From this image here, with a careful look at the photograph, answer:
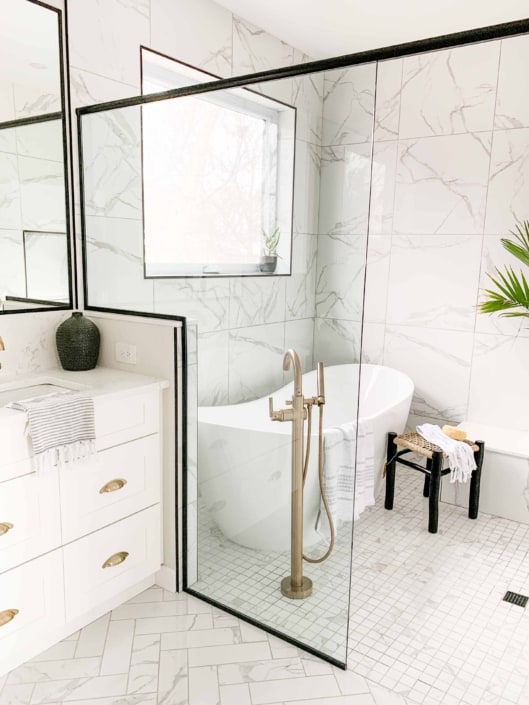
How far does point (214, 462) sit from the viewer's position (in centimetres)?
243

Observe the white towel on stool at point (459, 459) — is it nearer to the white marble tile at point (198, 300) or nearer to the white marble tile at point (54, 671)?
the white marble tile at point (198, 300)

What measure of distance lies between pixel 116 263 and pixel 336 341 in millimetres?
1105

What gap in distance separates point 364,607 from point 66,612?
3.85 ft

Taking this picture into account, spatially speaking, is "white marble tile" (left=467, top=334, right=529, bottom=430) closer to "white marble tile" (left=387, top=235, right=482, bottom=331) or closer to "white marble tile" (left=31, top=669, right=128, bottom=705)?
"white marble tile" (left=387, top=235, right=482, bottom=331)

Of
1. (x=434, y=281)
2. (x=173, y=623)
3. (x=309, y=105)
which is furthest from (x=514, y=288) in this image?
(x=173, y=623)

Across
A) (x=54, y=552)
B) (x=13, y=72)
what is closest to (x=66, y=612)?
(x=54, y=552)

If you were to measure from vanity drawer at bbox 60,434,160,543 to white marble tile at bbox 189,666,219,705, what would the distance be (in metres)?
0.61

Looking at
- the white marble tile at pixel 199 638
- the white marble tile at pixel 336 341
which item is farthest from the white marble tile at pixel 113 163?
the white marble tile at pixel 199 638

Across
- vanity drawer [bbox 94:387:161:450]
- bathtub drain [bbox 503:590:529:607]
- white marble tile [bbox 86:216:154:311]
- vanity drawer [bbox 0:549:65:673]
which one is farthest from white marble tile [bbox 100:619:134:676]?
bathtub drain [bbox 503:590:529:607]

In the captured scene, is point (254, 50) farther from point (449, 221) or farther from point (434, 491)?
point (434, 491)

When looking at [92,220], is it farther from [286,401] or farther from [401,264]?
[401,264]

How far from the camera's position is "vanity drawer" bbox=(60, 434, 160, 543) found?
2.04 m

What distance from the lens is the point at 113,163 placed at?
248 centimetres

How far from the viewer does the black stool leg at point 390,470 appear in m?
3.25
